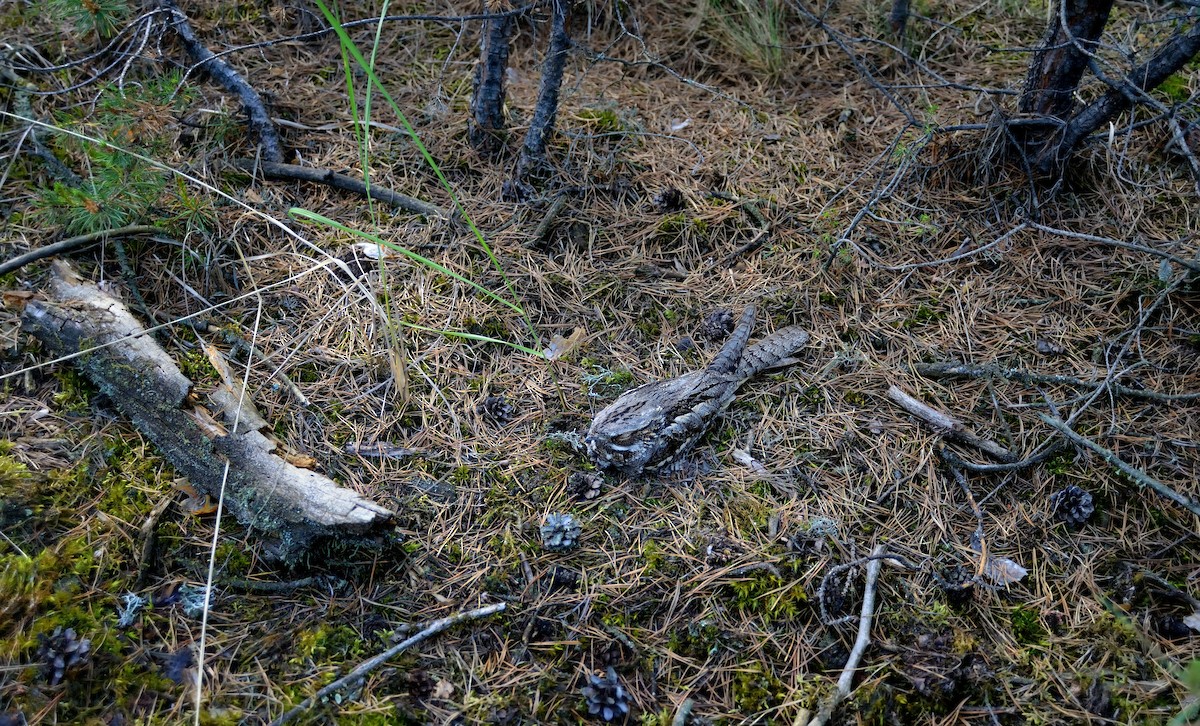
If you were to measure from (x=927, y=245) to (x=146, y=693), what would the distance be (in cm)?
288

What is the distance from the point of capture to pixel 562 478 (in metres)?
2.15

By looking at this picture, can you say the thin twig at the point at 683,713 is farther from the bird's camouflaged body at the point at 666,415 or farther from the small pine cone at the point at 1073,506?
the small pine cone at the point at 1073,506

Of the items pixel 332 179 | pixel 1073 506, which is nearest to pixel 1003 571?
pixel 1073 506

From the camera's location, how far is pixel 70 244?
7.97 feet

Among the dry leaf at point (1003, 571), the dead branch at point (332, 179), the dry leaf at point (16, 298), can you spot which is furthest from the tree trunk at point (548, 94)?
the dry leaf at point (1003, 571)

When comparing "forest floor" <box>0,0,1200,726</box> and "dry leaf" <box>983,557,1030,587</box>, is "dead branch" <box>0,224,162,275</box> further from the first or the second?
"dry leaf" <box>983,557,1030,587</box>

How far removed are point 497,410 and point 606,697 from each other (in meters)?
0.95

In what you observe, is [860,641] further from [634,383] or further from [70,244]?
[70,244]

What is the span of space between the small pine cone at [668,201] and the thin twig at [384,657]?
5.47 ft

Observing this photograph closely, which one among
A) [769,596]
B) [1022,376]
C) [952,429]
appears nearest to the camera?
[769,596]

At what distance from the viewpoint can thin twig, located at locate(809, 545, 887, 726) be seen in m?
1.72

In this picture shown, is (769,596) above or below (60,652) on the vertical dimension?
above

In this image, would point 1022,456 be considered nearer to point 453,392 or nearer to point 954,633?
point 954,633

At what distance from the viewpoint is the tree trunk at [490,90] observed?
2.65m
